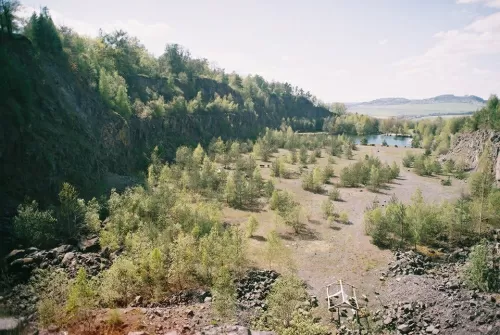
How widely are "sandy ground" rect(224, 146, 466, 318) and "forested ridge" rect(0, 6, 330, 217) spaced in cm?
3133

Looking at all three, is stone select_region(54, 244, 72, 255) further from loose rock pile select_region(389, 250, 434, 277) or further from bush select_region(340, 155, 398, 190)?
bush select_region(340, 155, 398, 190)

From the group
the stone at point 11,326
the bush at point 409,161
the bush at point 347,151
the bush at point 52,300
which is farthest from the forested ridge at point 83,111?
the bush at point 409,161

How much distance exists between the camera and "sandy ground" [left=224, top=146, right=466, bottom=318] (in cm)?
4356

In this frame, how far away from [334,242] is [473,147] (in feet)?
265

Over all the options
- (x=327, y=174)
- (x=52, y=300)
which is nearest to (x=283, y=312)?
(x=52, y=300)

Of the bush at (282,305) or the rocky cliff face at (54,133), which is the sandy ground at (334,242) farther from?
the rocky cliff face at (54,133)

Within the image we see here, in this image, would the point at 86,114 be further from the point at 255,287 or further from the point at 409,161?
the point at 409,161

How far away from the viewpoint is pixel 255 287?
1537 inches

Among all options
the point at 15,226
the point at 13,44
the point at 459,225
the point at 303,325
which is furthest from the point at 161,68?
the point at 303,325

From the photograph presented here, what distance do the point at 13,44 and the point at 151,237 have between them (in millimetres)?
51219

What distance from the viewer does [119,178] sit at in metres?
72.4

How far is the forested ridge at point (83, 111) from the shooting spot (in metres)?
54.7

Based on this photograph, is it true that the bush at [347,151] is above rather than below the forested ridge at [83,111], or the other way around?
below

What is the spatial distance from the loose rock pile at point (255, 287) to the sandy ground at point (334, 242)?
3.44 m
